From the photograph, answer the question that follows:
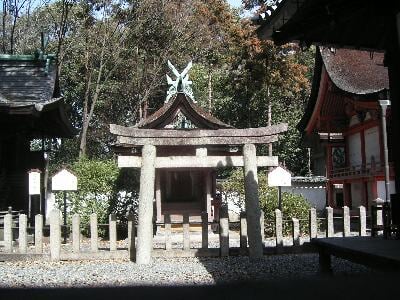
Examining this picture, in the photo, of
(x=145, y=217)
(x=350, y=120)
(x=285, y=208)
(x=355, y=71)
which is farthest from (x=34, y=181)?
(x=350, y=120)

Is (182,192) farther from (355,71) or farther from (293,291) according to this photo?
(293,291)

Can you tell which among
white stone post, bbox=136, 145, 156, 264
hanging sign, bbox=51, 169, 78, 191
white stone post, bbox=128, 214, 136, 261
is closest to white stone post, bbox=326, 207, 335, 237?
white stone post, bbox=136, 145, 156, 264

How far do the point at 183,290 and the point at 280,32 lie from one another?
12.4ft

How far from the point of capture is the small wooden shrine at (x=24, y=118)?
13297 mm

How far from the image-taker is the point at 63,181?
1250 cm

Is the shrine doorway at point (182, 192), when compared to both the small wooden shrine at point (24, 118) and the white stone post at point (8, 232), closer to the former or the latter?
the small wooden shrine at point (24, 118)

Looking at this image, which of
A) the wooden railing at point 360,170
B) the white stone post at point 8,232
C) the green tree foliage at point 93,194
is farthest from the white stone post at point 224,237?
the wooden railing at point 360,170

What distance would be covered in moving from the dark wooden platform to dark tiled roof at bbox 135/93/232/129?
32.5ft

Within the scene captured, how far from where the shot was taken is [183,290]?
220 inches

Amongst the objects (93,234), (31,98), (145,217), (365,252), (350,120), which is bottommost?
(93,234)

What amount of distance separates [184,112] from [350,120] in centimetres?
839

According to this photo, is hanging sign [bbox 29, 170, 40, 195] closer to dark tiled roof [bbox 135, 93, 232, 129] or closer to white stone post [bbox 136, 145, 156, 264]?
white stone post [bbox 136, 145, 156, 264]

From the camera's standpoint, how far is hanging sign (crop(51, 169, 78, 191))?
12445mm

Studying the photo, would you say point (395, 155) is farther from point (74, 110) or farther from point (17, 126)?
point (74, 110)
